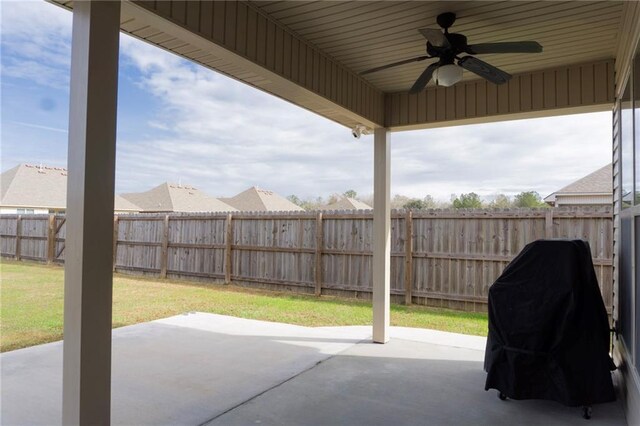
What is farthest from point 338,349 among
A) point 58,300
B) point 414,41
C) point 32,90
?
point 32,90

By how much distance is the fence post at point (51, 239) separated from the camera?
11.3m

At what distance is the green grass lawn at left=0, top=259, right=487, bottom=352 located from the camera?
5.66 m

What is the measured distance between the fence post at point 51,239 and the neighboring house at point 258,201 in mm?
8583

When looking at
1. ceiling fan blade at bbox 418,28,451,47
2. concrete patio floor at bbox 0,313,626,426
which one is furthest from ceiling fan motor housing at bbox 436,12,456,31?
concrete patio floor at bbox 0,313,626,426

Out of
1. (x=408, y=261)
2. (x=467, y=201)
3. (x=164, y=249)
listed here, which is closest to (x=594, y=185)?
(x=467, y=201)

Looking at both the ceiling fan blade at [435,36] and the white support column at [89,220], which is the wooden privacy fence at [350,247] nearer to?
the ceiling fan blade at [435,36]

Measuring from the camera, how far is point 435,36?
2.82 metres

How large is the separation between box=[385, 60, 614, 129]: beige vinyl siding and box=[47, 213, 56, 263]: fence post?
10198 millimetres

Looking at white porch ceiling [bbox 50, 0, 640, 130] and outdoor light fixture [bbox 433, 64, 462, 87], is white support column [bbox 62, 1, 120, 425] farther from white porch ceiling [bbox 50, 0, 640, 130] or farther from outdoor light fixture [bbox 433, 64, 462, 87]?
outdoor light fixture [bbox 433, 64, 462, 87]

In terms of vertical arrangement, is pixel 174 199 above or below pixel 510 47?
below

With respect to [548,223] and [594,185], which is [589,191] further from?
[548,223]

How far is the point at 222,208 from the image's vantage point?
19.0 metres

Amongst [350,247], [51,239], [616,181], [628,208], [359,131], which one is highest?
[359,131]

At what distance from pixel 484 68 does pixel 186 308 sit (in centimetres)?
573
